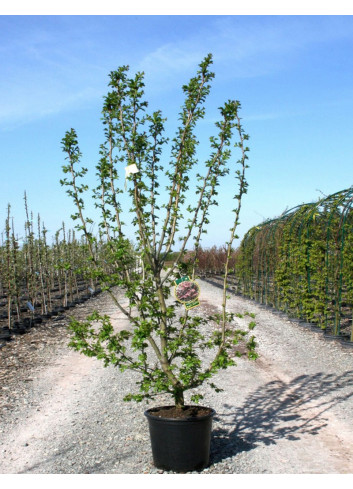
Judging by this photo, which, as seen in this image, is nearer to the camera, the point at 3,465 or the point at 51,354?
the point at 3,465

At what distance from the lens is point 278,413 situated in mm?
4812

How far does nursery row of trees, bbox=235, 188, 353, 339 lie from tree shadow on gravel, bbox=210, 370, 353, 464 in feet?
7.16

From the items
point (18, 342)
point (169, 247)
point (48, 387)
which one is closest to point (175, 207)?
point (169, 247)

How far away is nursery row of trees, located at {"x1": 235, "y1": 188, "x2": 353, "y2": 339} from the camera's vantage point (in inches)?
341

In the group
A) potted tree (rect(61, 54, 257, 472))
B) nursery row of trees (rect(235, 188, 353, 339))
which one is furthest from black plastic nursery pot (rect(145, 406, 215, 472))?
nursery row of trees (rect(235, 188, 353, 339))

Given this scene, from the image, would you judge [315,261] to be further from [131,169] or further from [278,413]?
[131,169]

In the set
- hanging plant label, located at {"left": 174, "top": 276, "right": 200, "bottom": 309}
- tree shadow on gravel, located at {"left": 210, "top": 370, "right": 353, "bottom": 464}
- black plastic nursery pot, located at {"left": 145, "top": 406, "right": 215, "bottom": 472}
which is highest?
hanging plant label, located at {"left": 174, "top": 276, "right": 200, "bottom": 309}

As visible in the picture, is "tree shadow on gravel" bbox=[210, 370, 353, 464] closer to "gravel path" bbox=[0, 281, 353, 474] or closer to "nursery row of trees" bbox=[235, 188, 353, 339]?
"gravel path" bbox=[0, 281, 353, 474]

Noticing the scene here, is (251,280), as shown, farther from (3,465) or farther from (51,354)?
(3,465)

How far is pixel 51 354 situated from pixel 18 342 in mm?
1198

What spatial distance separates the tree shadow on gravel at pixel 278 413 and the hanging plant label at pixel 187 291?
1.09m

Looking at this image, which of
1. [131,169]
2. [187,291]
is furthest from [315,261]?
[131,169]

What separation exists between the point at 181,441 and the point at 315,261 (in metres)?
6.55

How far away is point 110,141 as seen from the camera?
4.00 meters
